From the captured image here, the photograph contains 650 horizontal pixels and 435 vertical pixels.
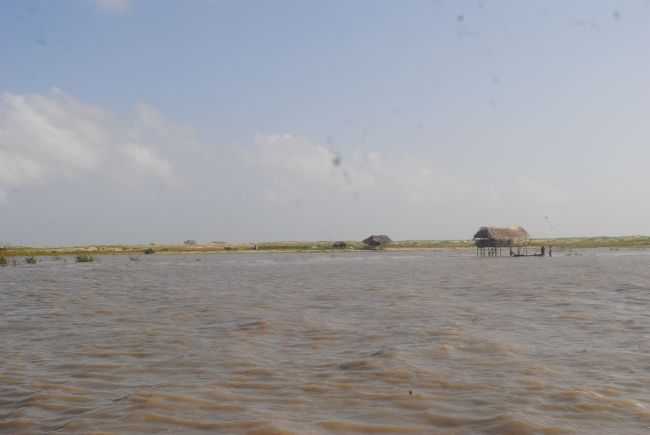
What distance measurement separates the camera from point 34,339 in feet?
34.5

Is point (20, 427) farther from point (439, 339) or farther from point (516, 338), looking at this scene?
point (516, 338)

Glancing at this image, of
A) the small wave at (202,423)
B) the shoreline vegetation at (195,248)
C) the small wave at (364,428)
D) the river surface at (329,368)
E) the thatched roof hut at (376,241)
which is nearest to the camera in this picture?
the small wave at (364,428)

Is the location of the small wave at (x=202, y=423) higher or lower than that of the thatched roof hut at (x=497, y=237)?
lower

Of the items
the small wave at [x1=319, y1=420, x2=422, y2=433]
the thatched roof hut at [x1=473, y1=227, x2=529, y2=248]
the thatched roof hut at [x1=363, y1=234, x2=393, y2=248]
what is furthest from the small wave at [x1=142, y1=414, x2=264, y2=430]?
the thatched roof hut at [x1=363, y1=234, x2=393, y2=248]

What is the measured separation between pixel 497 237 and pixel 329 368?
62706 millimetres

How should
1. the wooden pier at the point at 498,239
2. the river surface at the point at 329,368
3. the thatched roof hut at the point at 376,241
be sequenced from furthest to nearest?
1. the thatched roof hut at the point at 376,241
2. the wooden pier at the point at 498,239
3. the river surface at the point at 329,368

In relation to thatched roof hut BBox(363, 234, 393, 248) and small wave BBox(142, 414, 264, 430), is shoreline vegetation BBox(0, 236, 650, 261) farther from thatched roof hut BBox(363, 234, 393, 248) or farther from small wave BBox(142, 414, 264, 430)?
small wave BBox(142, 414, 264, 430)

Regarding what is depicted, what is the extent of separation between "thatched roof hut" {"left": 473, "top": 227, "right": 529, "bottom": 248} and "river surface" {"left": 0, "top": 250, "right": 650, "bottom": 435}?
2045 inches

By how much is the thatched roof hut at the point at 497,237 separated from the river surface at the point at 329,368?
5193 centimetres

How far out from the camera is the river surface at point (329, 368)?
18.3 ft

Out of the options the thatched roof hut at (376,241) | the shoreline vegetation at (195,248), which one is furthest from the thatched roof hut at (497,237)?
the thatched roof hut at (376,241)

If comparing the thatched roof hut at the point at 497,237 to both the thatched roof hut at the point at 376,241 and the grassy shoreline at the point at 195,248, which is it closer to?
the grassy shoreline at the point at 195,248

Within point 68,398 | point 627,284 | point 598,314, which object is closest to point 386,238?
point 627,284

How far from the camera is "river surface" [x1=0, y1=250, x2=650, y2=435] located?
→ 559 cm
